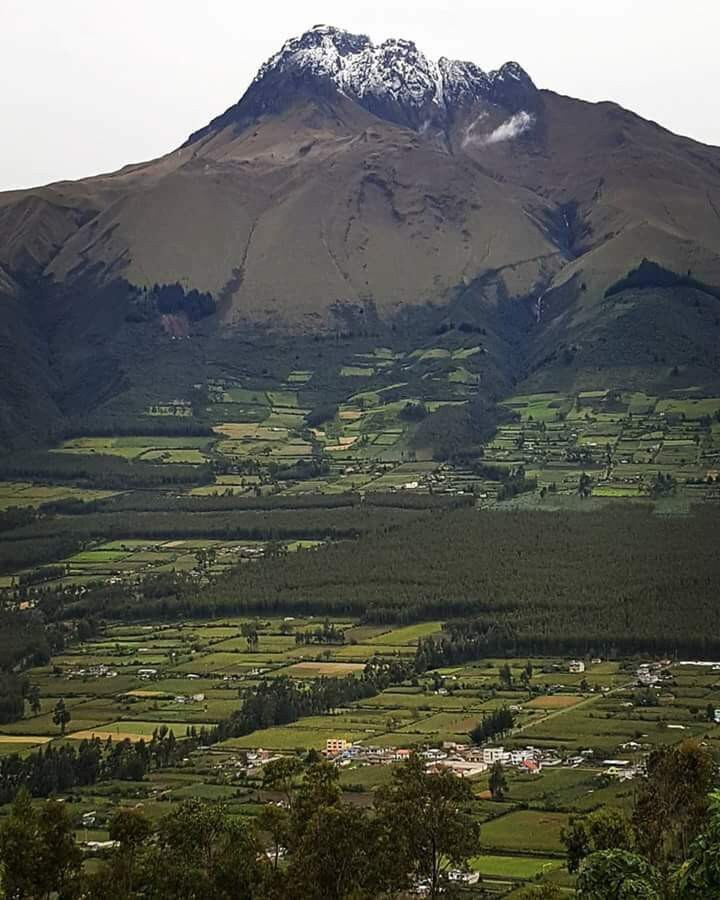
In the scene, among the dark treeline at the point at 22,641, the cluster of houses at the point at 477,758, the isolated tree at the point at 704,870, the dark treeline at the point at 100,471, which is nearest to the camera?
the isolated tree at the point at 704,870

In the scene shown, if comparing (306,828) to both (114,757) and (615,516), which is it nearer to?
(114,757)

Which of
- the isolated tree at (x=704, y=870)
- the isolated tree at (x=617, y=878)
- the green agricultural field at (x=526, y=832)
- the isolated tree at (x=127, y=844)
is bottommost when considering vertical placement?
the green agricultural field at (x=526, y=832)

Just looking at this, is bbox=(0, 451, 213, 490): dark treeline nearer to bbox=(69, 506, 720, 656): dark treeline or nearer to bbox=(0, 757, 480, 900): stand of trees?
bbox=(69, 506, 720, 656): dark treeline

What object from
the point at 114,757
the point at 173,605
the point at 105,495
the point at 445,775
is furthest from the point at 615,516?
the point at 445,775

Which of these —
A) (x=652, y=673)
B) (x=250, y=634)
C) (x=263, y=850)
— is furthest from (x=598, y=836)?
(x=250, y=634)

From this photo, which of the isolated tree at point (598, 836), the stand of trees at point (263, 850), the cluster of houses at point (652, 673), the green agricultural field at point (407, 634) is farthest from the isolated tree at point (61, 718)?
the isolated tree at point (598, 836)

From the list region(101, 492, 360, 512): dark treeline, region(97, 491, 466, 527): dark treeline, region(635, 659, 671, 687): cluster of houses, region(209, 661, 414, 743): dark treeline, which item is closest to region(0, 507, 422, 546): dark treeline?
region(101, 492, 360, 512): dark treeline

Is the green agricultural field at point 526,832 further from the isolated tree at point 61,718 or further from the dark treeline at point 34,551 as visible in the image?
the dark treeline at point 34,551
